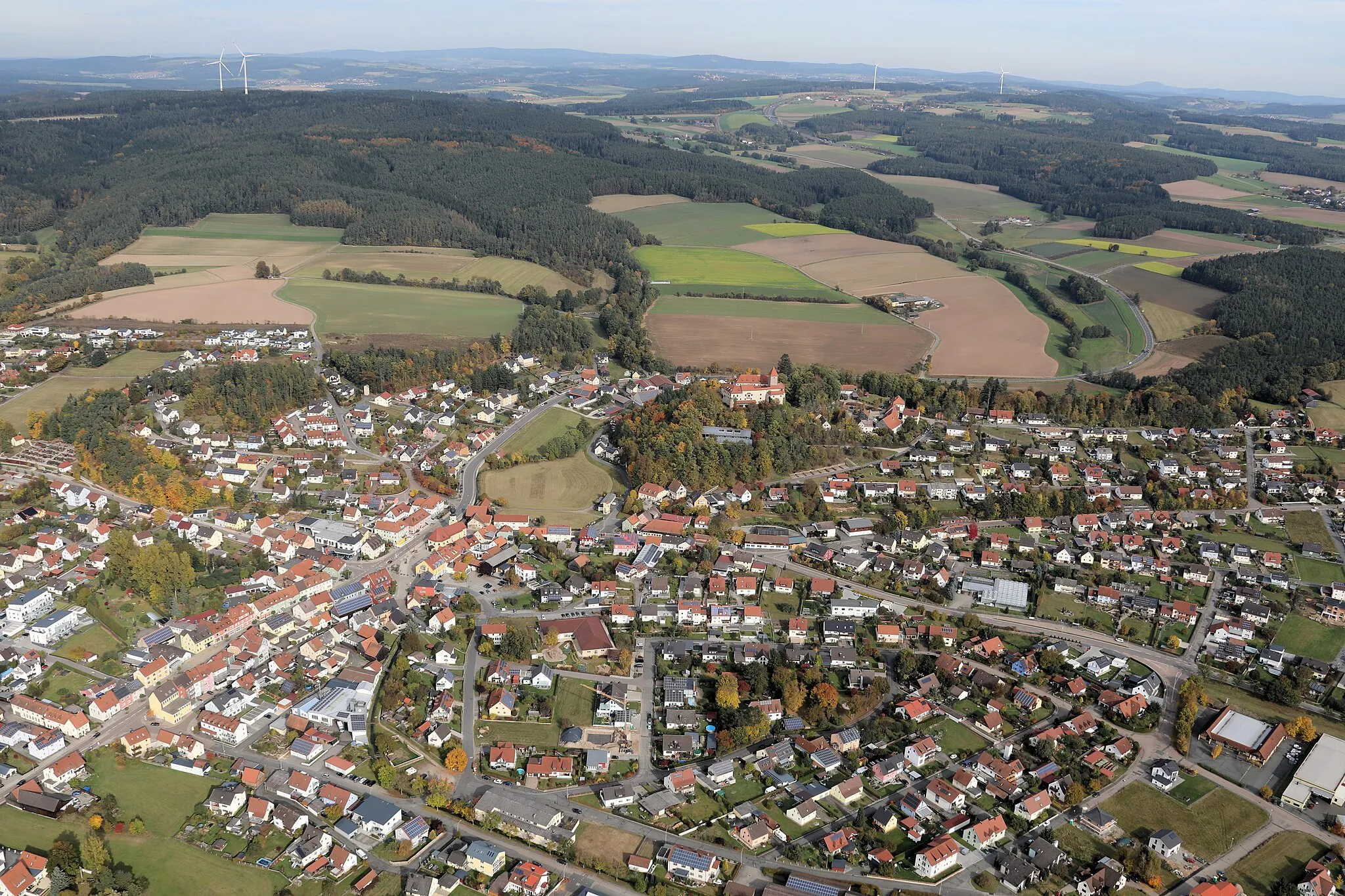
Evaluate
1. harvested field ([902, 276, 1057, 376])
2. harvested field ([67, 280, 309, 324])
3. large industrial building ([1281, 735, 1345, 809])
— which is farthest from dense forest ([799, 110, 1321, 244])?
large industrial building ([1281, 735, 1345, 809])

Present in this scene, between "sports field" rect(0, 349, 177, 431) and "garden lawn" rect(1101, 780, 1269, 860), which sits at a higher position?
"sports field" rect(0, 349, 177, 431)

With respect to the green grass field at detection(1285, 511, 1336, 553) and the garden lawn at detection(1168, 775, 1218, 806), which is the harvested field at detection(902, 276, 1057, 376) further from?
the garden lawn at detection(1168, 775, 1218, 806)

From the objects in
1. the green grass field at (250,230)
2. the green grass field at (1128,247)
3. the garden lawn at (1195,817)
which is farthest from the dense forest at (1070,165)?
the garden lawn at (1195,817)

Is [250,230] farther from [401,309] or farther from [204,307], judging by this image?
[401,309]

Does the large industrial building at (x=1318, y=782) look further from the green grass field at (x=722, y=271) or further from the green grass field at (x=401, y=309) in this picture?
the green grass field at (x=722, y=271)

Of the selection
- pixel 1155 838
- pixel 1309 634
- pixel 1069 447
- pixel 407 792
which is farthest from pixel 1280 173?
pixel 407 792

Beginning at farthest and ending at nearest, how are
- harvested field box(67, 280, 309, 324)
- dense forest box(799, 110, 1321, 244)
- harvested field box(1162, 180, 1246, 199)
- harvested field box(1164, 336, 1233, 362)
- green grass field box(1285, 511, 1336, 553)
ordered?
harvested field box(1162, 180, 1246, 199)
dense forest box(799, 110, 1321, 244)
harvested field box(67, 280, 309, 324)
harvested field box(1164, 336, 1233, 362)
green grass field box(1285, 511, 1336, 553)

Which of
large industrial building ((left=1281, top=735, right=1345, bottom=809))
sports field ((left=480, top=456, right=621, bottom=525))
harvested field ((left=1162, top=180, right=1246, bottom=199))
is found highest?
harvested field ((left=1162, top=180, right=1246, bottom=199))
